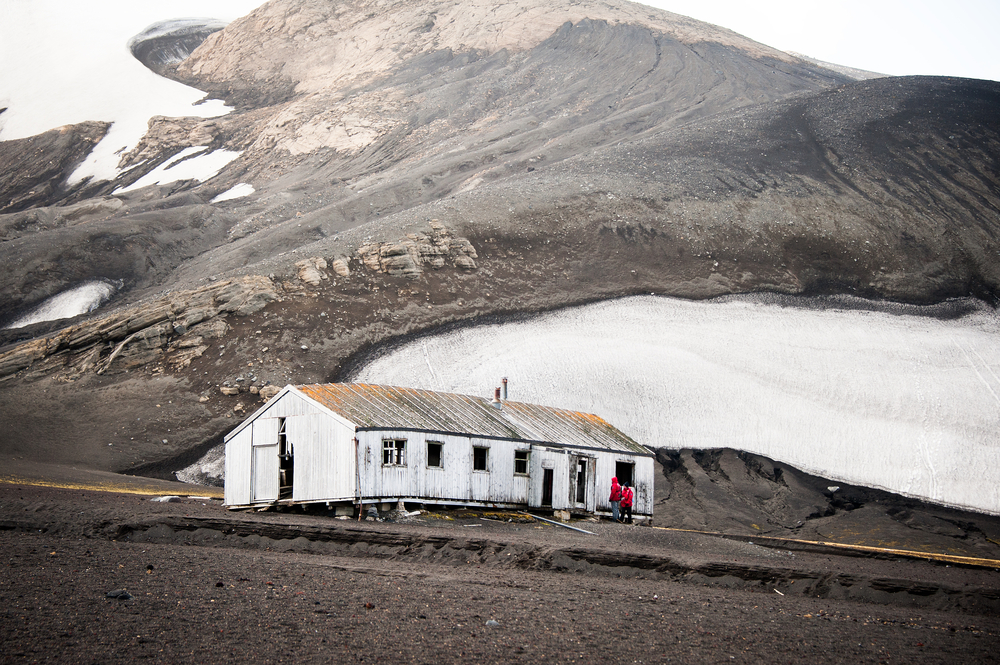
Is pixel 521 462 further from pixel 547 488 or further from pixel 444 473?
pixel 444 473

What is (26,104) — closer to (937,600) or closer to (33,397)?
(33,397)

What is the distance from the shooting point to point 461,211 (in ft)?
160

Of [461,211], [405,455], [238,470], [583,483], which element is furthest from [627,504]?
[461,211]

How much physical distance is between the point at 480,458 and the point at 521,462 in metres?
1.59

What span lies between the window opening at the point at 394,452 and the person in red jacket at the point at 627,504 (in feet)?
24.2

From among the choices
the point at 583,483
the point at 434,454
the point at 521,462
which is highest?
the point at 434,454

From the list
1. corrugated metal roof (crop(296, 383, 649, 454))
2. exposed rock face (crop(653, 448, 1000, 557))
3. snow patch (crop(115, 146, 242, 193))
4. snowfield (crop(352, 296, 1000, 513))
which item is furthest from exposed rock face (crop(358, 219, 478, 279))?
snow patch (crop(115, 146, 242, 193))

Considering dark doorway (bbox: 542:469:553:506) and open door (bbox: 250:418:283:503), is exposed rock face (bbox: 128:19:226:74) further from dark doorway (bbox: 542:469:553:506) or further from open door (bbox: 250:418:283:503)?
dark doorway (bbox: 542:469:553:506)

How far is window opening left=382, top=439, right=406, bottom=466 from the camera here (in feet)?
64.8

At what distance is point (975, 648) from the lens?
36.1 feet

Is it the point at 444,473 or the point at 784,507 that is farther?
the point at 784,507

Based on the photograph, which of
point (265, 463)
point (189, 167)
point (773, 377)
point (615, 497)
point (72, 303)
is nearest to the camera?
point (265, 463)

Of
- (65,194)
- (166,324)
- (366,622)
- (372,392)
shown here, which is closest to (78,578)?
(366,622)

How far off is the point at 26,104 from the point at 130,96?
49.7ft
